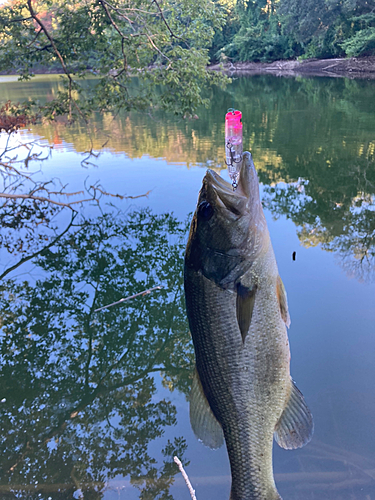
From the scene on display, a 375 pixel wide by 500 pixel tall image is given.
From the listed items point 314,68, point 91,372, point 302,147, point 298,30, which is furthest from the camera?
point 314,68

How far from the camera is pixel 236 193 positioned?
1.98m

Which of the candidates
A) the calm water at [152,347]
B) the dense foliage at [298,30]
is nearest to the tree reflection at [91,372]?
the calm water at [152,347]

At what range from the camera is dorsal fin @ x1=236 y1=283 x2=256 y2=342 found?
181 cm

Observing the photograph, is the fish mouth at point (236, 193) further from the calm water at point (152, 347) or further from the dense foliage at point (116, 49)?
the dense foliage at point (116, 49)

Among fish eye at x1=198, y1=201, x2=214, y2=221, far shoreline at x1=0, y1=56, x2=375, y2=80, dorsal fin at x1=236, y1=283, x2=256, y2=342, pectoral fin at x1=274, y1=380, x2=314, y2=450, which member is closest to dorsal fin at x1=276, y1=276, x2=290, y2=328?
dorsal fin at x1=236, y1=283, x2=256, y2=342

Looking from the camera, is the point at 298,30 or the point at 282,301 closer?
the point at 282,301

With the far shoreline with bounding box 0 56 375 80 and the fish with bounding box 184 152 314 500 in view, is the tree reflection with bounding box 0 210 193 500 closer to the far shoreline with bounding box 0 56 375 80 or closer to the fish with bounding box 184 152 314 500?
the fish with bounding box 184 152 314 500

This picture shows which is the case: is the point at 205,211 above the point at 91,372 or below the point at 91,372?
above

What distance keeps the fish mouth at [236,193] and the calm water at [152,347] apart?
3.11 meters

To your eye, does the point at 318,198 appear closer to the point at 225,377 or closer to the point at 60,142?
the point at 225,377

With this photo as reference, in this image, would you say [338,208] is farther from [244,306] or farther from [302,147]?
[244,306]

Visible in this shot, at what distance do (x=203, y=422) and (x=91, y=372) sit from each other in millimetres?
3920

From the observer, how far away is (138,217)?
10234 millimetres

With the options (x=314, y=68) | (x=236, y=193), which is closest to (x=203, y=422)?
(x=236, y=193)
